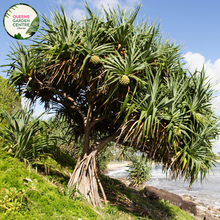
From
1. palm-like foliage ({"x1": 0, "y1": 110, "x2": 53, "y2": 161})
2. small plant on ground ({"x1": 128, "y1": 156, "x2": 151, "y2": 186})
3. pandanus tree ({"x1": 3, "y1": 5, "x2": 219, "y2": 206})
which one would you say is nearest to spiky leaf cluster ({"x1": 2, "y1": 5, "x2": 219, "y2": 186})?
pandanus tree ({"x1": 3, "y1": 5, "x2": 219, "y2": 206})

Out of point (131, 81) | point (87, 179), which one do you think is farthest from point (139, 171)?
point (131, 81)

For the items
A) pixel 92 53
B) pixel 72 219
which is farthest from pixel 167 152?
pixel 92 53

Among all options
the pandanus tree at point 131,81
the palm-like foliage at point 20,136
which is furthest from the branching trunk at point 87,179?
the palm-like foliage at point 20,136

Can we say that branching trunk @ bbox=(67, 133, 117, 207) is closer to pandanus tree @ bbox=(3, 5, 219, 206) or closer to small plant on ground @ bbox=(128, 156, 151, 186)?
pandanus tree @ bbox=(3, 5, 219, 206)

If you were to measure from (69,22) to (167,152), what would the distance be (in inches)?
169

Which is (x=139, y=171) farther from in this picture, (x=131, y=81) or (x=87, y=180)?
(x=131, y=81)

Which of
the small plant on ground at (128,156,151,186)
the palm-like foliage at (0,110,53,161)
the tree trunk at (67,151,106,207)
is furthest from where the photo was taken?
the small plant on ground at (128,156,151,186)

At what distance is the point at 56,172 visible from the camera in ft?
19.0

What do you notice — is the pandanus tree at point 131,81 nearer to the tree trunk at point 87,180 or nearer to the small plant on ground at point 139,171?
the tree trunk at point 87,180

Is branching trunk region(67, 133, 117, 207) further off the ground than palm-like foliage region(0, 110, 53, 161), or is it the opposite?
palm-like foliage region(0, 110, 53, 161)

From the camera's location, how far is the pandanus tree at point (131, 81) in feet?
15.2

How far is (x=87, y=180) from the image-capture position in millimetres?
5219

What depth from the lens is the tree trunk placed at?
502 centimetres

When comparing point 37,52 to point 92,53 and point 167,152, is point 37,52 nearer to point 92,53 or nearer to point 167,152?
point 92,53
